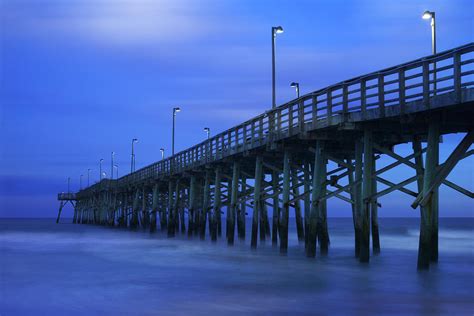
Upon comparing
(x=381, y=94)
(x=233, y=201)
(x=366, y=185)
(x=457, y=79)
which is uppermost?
(x=381, y=94)

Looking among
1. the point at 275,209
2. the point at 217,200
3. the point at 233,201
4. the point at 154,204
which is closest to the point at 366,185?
the point at 233,201

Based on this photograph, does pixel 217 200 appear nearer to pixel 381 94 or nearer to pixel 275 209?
pixel 275 209

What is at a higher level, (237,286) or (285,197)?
(285,197)

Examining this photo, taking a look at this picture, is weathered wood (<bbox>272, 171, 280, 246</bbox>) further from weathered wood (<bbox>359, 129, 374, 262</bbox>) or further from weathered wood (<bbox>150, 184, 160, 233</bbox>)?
weathered wood (<bbox>150, 184, 160, 233</bbox>)

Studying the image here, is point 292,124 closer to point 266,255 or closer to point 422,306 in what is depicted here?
point 266,255

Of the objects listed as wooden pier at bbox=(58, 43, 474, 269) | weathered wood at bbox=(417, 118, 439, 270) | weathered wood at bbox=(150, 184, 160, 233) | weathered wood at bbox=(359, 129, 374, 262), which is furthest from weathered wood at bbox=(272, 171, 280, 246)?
weathered wood at bbox=(150, 184, 160, 233)

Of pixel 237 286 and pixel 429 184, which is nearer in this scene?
pixel 429 184

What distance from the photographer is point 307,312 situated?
1227cm

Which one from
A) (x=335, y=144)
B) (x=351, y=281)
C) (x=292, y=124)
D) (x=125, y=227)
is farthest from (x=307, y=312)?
(x=125, y=227)

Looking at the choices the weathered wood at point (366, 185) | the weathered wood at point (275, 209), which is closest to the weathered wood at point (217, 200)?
the weathered wood at point (275, 209)

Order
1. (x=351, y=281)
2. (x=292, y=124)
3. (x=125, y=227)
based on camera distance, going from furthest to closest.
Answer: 1. (x=125, y=227)
2. (x=292, y=124)
3. (x=351, y=281)

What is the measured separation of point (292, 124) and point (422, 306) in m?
10.9

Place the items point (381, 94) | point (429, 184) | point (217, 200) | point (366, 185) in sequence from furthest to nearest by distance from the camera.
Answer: point (217, 200)
point (366, 185)
point (381, 94)
point (429, 184)

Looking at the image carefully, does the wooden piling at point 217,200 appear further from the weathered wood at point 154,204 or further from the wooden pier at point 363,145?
the weathered wood at point 154,204
